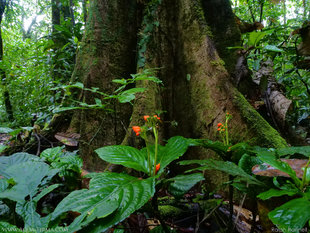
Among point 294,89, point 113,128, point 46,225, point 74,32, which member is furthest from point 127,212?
point 74,32

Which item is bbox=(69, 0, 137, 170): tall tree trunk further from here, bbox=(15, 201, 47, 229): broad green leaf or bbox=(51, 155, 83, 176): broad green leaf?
bbox=(15, 201, 47, 229): broad green leaf

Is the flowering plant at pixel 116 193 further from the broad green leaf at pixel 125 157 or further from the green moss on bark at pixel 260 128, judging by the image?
the green moss on bark at pixel 260 128

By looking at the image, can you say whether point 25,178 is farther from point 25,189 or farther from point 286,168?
point 286,168

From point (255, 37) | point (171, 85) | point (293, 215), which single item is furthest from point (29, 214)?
point (255, 37)

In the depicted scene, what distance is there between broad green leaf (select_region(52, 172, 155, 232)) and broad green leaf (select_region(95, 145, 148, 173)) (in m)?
0.07

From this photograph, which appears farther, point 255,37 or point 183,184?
point 255,37

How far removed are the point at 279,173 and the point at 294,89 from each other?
2.52 m

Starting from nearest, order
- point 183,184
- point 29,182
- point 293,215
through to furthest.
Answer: point 293,215 < point 183,184 < point 29,182

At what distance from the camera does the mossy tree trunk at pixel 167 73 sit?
1.67 m

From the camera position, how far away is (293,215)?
505 millimetres

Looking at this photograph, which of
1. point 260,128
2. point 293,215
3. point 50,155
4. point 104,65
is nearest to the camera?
point 293,215

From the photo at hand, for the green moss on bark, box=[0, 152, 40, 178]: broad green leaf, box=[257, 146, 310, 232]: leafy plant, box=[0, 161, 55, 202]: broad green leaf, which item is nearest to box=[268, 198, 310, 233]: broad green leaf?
box=[257, 146, 310, 232]: leafy plant

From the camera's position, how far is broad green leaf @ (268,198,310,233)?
0.48 m

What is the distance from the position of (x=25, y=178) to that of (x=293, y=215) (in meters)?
0.99
